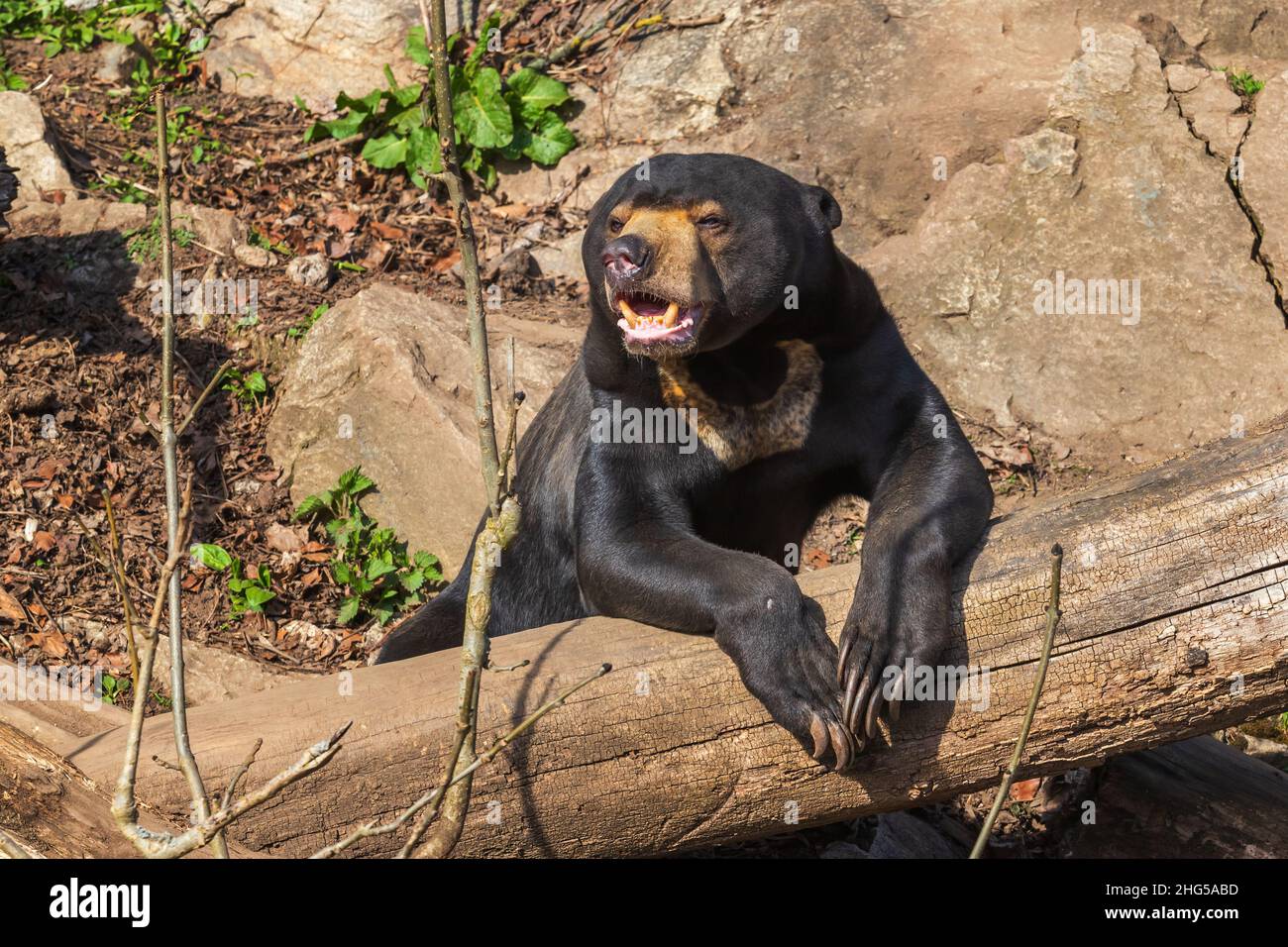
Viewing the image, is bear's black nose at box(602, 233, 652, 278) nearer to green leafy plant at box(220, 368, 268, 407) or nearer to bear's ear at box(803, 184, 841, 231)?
bear's ear at box(803, 184, 841, 231)

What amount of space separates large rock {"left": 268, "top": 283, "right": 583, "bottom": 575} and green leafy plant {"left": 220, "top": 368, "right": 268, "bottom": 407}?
5.3 inches

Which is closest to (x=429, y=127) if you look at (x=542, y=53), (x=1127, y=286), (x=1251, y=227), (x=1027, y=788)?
(x=542, y=53)

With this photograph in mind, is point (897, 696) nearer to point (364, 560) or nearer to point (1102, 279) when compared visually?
point (364, 560)

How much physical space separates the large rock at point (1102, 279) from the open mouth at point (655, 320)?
355cm

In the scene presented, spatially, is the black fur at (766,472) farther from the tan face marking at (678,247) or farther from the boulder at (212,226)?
the boulder at (212,226)

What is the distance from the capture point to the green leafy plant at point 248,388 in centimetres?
701

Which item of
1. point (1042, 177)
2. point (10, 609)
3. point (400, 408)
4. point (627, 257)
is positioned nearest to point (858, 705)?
point (627, 257)

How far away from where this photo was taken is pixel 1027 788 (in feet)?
16.2

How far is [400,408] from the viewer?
6512mm

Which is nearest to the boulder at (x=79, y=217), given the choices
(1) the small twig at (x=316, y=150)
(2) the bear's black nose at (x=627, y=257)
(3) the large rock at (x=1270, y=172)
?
(1) the small twig at (x=316, y=150)

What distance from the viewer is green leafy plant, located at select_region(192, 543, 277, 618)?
6117 mm

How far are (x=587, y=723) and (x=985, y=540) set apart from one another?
4.00ft

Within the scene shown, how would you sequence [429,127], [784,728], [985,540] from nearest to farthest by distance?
[784,728], [985,540], [429,127]
